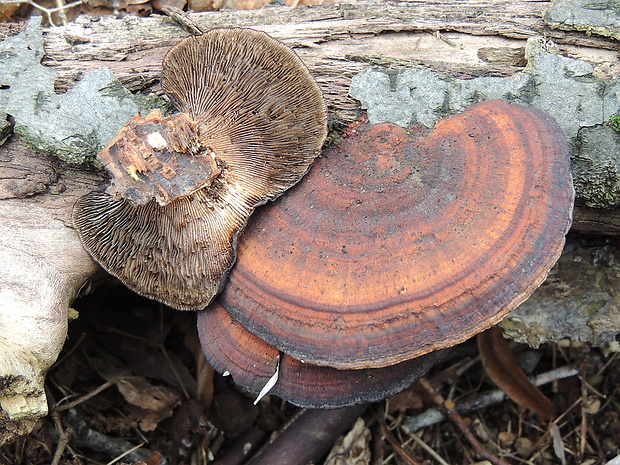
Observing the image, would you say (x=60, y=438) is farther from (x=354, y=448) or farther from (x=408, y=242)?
(x=408, y=242)

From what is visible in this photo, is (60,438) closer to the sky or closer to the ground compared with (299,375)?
closer to the ground

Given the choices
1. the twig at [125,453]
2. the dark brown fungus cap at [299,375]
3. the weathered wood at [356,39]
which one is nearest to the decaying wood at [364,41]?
the weathered wood at [356,39]

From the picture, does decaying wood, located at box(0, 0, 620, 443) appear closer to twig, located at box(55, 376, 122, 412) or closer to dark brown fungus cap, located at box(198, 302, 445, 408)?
twig, located at box(55, 376, 122, 412)

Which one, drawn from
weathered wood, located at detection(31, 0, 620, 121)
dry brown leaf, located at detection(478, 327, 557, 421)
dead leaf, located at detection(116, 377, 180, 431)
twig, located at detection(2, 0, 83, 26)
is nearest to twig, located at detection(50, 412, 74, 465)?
dead leaf, located at detection(116, 377, 180, 431)

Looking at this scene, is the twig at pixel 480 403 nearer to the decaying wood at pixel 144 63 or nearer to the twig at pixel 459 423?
the twig at pixel 459 423

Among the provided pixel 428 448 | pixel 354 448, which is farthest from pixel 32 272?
pixel 428 448

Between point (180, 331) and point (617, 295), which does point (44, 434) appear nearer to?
point (180, 331)
